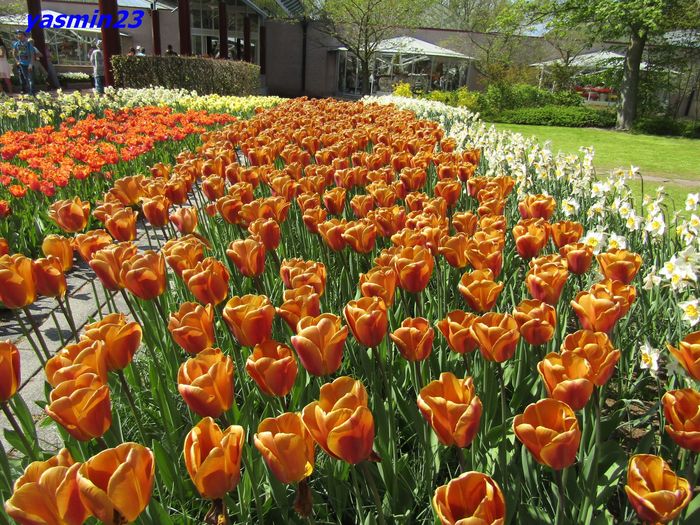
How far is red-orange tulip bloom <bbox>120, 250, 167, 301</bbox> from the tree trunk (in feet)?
80.4

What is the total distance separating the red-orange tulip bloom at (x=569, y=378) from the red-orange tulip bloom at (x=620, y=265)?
2.33 ft

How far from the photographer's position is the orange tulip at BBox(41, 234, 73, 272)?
6.14 feet

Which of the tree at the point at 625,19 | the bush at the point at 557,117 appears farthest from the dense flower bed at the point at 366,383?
→ the bush at the point at 557,117

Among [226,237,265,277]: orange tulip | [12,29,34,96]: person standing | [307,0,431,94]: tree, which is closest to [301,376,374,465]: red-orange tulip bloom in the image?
[226,237,265,277]: orange tulip

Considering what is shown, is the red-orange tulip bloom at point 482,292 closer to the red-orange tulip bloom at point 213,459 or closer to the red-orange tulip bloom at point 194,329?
the red-orange tulip bloom at point 194,329

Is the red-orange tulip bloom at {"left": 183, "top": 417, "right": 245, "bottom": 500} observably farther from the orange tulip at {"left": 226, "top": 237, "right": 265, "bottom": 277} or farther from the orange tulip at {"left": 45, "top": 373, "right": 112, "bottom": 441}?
the orange tulip at {"left": 226, "top": 237, "right": 265, "bottom": 277}

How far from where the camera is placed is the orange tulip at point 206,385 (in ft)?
3.57

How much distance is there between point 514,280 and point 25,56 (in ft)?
52.2

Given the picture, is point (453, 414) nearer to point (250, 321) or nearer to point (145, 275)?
point (250, 321)

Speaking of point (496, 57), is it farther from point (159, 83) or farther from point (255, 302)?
point (255, 302)

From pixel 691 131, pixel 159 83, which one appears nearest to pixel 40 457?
pixel 159 83

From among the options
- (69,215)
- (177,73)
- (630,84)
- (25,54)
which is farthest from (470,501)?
(630,84)

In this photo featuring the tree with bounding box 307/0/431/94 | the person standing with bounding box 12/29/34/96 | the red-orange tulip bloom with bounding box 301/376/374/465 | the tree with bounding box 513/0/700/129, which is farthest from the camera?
the tree with bounding box 307/0/431/94

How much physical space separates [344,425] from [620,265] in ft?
3.93
